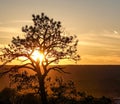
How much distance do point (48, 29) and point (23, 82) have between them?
434 centimetres

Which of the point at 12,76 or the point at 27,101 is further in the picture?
the point at 27,101

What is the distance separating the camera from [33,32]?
32.2m

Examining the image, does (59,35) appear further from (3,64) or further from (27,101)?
(27,101)

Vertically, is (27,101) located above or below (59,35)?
below

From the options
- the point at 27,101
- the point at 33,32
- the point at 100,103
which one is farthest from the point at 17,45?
the point at 27,101

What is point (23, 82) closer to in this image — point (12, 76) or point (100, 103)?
point (12, 76)

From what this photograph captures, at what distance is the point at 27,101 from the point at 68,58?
12.3m

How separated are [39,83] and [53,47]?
2975 mm

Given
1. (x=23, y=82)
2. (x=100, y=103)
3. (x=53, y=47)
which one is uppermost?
(x=53, y=47)

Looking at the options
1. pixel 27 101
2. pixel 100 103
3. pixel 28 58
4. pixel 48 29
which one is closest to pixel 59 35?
pixel 48 29

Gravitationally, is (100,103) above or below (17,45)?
below

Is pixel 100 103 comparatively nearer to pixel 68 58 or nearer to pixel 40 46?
pixel 68 58

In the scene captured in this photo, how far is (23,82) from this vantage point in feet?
107

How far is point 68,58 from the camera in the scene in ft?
108
